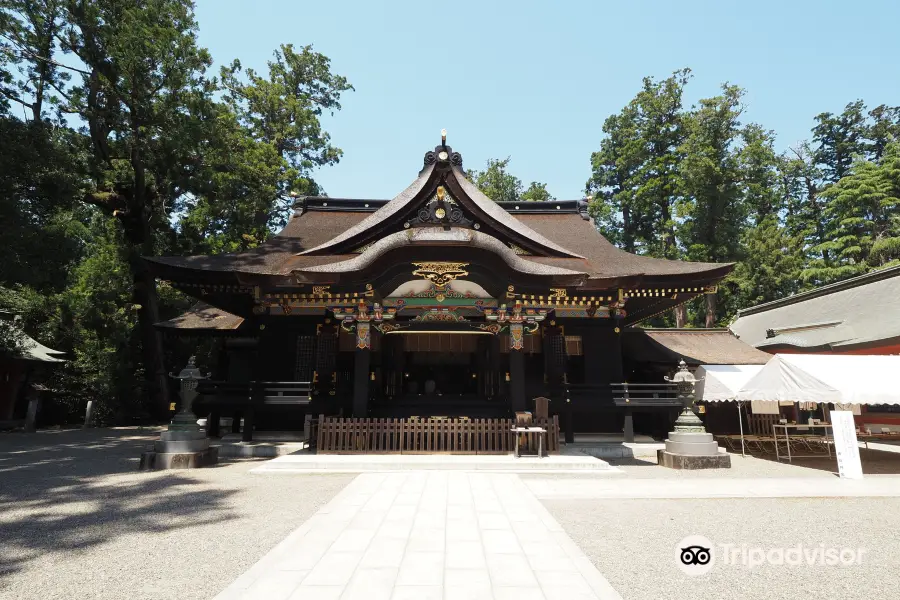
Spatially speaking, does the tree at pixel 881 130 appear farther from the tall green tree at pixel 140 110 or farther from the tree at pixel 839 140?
the tall green tree at pixel 140 110

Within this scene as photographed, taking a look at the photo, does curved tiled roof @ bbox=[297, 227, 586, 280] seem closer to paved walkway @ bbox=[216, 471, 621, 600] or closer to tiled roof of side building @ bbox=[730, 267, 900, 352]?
paved walkway @ bbox=[216, 471, 621, 600]

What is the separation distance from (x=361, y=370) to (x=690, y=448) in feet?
25.4

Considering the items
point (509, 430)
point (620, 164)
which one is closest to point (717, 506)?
point (509, 430)

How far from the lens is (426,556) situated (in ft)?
14.6

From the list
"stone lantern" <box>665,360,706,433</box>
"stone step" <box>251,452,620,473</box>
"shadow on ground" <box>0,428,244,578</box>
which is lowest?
"shadow on ground" <box>0,428,244,578</box>

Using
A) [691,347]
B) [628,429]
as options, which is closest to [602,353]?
[628,429]

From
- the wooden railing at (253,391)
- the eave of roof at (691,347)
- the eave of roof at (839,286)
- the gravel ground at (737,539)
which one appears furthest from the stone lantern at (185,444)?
the eave of roof at (839,286)

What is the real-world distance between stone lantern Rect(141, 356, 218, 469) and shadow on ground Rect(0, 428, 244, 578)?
1.35 feet

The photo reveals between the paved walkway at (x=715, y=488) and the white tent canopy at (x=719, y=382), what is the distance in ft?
10.7

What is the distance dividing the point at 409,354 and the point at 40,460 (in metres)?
9.87

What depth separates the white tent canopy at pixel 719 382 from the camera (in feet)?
40.0

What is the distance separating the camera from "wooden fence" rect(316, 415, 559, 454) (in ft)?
33.9

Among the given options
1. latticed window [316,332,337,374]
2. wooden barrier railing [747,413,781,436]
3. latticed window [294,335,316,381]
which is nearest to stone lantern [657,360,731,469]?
wooden barrier railing [747,413,781,436]

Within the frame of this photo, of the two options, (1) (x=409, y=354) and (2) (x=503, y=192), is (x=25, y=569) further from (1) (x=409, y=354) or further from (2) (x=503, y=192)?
(2) (x=503, y=192)
